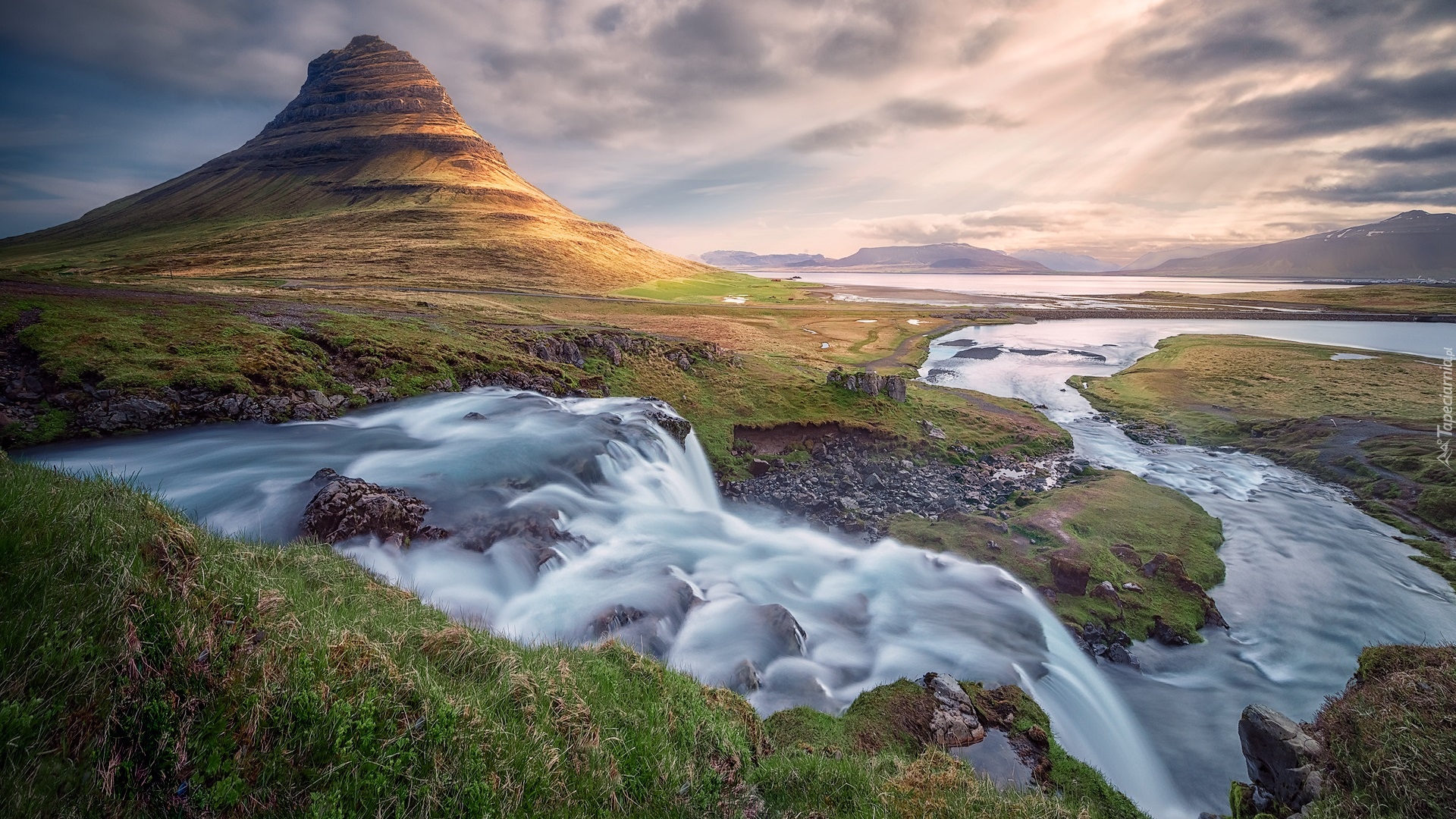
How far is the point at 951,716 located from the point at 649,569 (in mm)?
9864

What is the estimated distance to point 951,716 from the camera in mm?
11648

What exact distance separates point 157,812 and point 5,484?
15.1 feet

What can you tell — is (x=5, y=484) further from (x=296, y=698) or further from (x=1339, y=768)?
(x=1339, y=768)

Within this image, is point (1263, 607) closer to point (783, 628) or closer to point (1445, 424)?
point (783, 628)

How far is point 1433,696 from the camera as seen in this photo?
27.7ft

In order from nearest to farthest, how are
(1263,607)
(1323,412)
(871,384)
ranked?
(1263,607)
(871,384)
(1323,412)

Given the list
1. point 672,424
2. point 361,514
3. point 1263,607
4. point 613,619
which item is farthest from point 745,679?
point 1263,607

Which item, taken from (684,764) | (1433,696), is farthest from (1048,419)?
(684,764)

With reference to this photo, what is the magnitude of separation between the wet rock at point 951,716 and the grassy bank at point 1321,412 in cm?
2447

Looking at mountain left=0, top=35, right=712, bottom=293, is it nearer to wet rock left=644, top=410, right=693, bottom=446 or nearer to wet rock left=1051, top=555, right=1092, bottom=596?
wet rock left=644, top=410, right=693, bottom=446

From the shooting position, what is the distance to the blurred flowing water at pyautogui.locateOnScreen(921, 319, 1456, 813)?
585 inches

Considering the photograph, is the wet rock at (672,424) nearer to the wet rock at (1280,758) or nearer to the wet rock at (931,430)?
the wet rock at (931,430)

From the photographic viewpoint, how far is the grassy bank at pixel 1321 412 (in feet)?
91.5

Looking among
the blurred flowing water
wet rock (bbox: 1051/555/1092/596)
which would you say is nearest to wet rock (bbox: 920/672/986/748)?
the blurred flowing water
